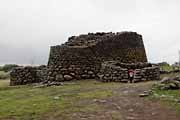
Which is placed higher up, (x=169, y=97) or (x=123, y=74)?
(x=123, y=74)

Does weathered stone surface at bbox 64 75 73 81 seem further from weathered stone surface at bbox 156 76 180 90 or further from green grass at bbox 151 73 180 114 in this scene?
green grass at bbox 151 73 180 114

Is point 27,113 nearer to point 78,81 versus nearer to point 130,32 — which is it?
point 78,81

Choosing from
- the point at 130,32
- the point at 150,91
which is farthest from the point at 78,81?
the point at 150,91

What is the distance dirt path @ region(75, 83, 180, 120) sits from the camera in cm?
1070

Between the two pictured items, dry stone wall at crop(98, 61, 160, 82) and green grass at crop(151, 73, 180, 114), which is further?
dry stone wall at crop(98, 61, 160, 82)

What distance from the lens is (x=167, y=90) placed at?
47.6 ft

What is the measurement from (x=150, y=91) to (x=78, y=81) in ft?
24.4

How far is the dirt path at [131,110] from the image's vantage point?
10.7 meters

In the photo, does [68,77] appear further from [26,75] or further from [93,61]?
[26,75]

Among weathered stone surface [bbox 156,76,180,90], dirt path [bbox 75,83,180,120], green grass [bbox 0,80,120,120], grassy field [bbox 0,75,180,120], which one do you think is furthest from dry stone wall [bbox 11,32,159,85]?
dirt path [bbox 75,83,180,120]

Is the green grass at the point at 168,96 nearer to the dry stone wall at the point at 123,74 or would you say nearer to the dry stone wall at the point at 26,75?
the dry stone wall at the point at 123,74

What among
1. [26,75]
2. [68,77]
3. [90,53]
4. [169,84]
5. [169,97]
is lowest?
[169,97]

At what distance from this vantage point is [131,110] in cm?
1155

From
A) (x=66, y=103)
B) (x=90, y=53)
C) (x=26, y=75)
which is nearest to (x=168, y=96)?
(x=66, y=103)
